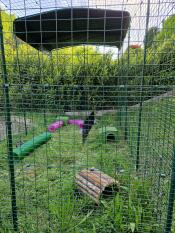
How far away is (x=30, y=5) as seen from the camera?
1.97 metres

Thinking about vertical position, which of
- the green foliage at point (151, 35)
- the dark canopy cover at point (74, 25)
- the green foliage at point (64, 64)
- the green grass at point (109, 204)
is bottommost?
the green grass at point (109, 204)

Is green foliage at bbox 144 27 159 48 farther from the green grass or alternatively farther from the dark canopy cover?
the green grass

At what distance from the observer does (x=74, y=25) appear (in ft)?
8.84

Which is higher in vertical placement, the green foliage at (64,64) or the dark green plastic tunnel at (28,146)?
the green foliage at (64,64)

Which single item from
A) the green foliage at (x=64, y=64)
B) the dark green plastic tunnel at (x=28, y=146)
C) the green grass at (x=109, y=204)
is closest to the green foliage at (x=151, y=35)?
the green foliage at (x=64, y=64)

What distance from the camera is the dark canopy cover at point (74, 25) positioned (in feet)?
6.73

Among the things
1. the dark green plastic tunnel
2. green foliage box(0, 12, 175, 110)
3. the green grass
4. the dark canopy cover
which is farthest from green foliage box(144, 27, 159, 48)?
the dark green plastic tunnel

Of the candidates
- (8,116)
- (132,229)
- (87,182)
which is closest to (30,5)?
(8,116)

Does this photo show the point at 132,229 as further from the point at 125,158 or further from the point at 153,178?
the point at 125,158

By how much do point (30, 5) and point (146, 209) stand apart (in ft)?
6.90

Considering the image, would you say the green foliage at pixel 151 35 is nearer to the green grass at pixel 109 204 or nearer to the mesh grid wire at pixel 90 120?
the mesh grid wire at pixel 90 120

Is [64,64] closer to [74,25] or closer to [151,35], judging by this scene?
[74,25]

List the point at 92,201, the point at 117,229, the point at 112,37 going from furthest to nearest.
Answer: the point at 112,37 < the point at 92,201 < the point at 117,229

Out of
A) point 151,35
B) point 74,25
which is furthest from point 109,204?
point 74,25
